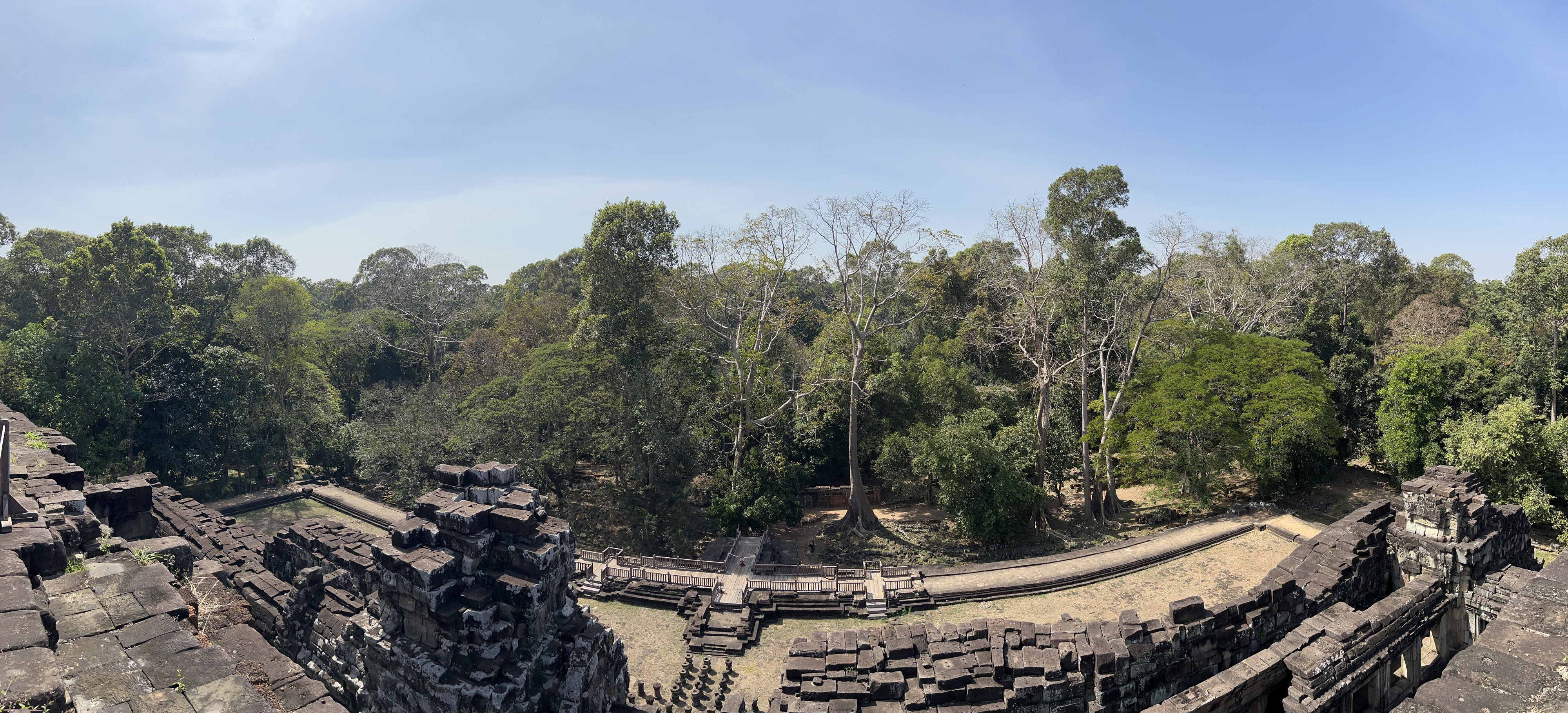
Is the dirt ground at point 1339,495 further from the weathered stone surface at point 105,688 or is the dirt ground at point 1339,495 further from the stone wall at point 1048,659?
the weathered stone surface at point 105,688

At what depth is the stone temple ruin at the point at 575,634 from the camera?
5.67 metres

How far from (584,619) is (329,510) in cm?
1982

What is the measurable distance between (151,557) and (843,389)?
736 inches

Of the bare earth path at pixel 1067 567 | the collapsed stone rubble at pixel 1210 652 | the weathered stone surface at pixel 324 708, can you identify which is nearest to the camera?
the weathered stone surface at pixel 324 708

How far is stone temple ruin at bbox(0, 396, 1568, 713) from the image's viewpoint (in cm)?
567

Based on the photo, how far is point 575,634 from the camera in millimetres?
9531

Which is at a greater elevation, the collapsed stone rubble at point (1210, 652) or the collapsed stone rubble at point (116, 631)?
the collapsed stone rubble at point (116, 631)

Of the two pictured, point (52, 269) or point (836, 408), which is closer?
point (836, 408)

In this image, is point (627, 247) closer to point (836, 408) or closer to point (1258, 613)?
point (836, 408)

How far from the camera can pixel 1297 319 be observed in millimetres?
30594

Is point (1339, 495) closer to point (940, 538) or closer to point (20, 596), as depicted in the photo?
point (940, 538)

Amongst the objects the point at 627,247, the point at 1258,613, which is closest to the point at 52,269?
the point at 627,247

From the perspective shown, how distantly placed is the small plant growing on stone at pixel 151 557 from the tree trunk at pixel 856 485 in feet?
53.3

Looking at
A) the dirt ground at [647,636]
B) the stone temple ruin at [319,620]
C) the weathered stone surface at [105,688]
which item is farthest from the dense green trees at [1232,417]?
the weathered stone surface at [105,688]
